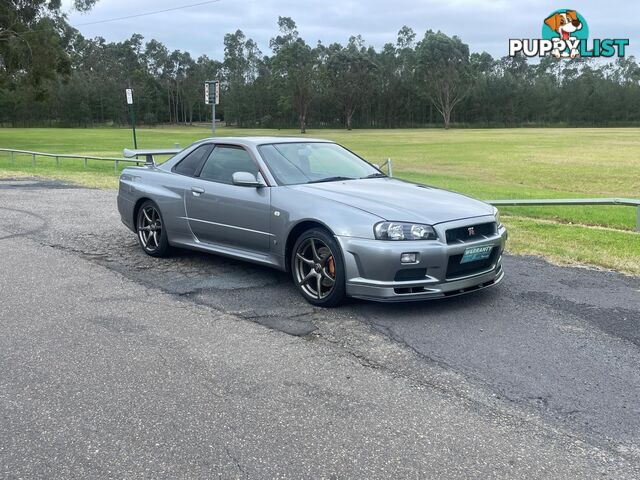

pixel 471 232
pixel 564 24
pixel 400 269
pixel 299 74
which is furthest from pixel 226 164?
pixel 299 74

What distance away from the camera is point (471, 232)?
17.5ft

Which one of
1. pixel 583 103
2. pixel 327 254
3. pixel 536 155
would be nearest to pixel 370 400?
pixel 327 254

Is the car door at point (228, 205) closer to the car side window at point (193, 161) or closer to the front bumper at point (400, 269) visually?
the car side window at point (193, 161)

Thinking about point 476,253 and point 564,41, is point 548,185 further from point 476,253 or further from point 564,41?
point 564,41

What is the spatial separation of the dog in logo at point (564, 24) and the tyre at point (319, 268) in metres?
66.1

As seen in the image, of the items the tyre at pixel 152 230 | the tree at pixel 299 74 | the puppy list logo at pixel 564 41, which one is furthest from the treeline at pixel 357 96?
the tyre at pixel 152 230

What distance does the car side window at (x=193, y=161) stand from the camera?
6867 mm

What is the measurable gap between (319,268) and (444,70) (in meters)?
105

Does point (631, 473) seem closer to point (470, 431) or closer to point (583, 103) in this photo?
point (470, 431)

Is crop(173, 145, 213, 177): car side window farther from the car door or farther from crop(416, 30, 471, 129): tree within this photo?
crop(416, 30, 471, 129): tree

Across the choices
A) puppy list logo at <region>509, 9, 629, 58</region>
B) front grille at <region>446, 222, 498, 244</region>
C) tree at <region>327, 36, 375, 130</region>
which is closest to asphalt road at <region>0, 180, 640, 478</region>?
front grille at <region>446, 222, 498, 244</region>

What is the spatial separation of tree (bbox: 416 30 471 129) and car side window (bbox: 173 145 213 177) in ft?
318

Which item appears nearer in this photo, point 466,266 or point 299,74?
point 466,266

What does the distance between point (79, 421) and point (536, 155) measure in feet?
113
